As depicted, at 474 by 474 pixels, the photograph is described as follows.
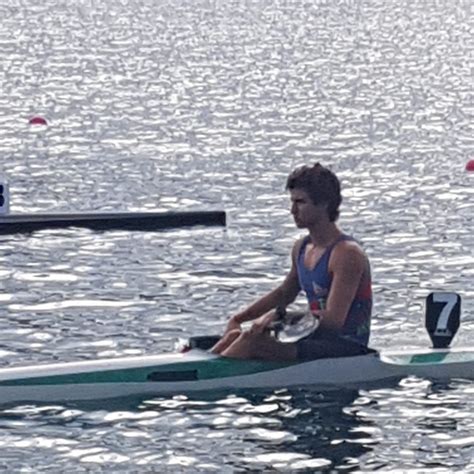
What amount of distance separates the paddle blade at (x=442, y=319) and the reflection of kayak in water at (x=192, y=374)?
26 cm

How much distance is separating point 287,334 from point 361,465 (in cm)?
160

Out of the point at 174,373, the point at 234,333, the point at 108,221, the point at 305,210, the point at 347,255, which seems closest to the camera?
the point at 305,210

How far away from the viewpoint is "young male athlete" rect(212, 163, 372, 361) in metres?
14.4

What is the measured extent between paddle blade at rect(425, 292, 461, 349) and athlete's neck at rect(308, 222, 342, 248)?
1.29 m

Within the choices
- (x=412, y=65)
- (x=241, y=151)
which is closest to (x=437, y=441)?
(x=241, y=151)

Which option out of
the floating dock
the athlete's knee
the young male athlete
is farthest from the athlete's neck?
the floating dock

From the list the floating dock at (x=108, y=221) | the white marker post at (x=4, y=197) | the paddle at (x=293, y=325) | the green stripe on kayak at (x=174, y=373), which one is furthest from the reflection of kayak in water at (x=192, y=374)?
the floating dock at (x=108, y=221)

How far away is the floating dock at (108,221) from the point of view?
2352cm

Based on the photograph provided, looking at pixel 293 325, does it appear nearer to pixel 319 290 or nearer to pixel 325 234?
pixel 319 290

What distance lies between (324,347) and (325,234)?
2.71 feet

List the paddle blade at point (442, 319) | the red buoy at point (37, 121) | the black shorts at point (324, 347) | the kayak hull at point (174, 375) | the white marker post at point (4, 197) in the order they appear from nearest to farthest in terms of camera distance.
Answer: the kayak hull at point (174, 375) < the black shorts at point (324, 347) < the paddle blade at point (442, 319) < the white marker post at point (4, 197) < the red buoy at point (37, 121)

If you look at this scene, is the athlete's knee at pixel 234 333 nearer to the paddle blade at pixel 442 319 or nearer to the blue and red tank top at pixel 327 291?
the blue and red tank top at pixel 327 291

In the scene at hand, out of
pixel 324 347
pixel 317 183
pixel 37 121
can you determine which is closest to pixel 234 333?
pixel 324 347

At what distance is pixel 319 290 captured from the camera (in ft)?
48.4
